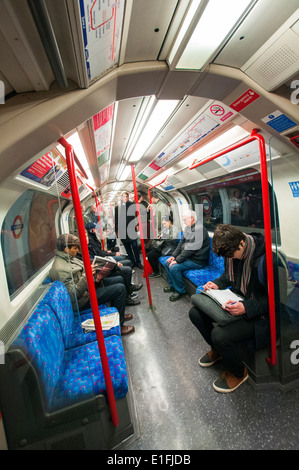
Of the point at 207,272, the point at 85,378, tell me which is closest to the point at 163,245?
the point at 207,272

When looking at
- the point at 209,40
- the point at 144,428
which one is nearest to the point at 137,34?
the point at 209,40

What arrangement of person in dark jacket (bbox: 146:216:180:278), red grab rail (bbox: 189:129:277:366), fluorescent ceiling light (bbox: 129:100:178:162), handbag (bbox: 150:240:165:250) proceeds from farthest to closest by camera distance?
handbag (bbox: 150:240:165:250) → person in dark jacket (bbox: 146:216:180:278) → fluorescent ceiling light (bbox: 129:100:178:162) → red grab rail (bbox: 189:129:277:366)

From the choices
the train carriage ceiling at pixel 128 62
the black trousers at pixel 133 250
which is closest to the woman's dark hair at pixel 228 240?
the train carriage ceiling at pixel 128 62

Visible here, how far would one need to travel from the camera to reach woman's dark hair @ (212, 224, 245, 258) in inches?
81.0

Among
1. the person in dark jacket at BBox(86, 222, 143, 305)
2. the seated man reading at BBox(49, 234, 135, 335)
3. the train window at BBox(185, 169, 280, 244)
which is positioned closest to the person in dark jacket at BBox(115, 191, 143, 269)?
the person in dark jacket at BBox(86, 222, 143, 305)

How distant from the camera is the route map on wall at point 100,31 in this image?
0.91 m

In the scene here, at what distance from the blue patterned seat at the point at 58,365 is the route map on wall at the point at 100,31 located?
6.40 feet

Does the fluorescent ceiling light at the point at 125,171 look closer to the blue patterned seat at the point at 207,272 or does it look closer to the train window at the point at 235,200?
the train window at the point at 235,200

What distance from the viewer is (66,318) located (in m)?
2.42

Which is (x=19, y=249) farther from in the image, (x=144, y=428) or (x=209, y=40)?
(x=209, y=40)

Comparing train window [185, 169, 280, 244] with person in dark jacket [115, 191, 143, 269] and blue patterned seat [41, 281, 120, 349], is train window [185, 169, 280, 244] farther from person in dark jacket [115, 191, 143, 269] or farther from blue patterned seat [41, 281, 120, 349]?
blue patterned seat [41, 281, 120, 349]

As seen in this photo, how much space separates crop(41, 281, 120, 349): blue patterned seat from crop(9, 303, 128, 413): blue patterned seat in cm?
11

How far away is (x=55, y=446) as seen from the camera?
1.50m

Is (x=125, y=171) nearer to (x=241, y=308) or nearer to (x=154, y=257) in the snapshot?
(x=154, y=257)
